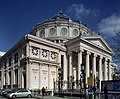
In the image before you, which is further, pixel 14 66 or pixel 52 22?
pixel 52 22

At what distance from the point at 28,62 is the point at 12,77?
49.2 feet

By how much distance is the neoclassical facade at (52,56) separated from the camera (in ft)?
219

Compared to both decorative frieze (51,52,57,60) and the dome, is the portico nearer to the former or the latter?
decorative frieze (51,52,57,60)

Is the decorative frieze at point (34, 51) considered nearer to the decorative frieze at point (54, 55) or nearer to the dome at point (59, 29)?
the decorative frieze at point (54, 55)

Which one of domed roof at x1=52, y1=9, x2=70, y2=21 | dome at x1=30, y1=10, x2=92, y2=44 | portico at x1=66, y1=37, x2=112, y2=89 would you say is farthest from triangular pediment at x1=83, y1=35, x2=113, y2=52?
domed roof at x1=52, y1=9, x2=70, y2=21

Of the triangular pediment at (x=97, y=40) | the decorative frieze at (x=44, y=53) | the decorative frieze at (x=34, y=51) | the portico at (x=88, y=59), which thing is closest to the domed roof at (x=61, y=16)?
the triangular pediment at (x=97, y=40)

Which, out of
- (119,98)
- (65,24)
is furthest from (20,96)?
(65,24)

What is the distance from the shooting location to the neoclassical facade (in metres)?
66.7

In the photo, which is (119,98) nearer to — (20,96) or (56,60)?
(20,96)

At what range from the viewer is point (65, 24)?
91688 millimetres

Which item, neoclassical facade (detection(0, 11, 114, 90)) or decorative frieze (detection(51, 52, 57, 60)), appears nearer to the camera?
neoclassical facade (detection(0, 11, 114, 90))

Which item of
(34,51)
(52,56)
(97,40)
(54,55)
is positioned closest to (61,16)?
(97,40)

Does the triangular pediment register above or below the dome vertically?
below

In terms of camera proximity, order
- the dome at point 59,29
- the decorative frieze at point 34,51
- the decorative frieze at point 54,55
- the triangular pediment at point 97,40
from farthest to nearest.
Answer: the dome at point 59,29
the triangular pediment at point 97,40
the decorative frieze at point 54,55
the decorative frieze at point 34,51
